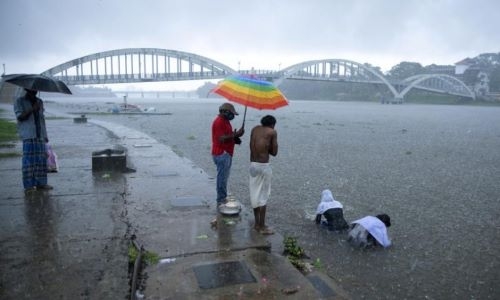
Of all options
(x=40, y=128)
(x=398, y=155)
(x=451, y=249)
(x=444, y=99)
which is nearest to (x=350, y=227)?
(x=451, y=249)

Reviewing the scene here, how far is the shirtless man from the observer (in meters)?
4.66

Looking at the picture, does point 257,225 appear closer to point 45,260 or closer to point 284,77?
point 45,260

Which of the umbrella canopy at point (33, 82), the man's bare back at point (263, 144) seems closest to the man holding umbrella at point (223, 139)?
the man's bare back at point (263, 144)

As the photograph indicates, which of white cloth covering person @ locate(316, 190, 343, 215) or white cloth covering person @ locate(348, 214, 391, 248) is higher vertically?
white cloth covering person @ locate(316, 190, 343, 215)

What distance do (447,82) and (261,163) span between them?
106700mm

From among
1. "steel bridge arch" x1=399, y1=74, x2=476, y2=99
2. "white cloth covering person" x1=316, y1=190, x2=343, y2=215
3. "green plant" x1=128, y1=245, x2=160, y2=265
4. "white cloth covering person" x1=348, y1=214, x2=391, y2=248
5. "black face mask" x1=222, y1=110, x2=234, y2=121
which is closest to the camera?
"green plant" x1=128, y1=245, x2=160, y2=265

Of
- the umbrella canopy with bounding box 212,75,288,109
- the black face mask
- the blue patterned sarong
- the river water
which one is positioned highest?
the umbrella canopy with bounding box 212,75,288,109

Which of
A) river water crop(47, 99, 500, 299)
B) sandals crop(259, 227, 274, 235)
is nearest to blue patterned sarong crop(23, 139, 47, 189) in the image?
river water crop(47, 99, 500, 299)

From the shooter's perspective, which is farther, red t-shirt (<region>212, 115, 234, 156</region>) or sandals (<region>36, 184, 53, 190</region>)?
sandals (<region>36, 184, 53, 190</region>)

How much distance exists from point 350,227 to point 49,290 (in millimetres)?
3639

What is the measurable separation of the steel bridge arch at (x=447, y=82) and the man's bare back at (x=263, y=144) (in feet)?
315

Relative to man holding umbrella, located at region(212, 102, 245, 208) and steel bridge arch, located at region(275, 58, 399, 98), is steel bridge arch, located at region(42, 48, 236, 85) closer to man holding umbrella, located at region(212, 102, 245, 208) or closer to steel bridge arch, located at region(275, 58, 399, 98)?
steel bridge arch, located at region(275, 58, 399, 98)

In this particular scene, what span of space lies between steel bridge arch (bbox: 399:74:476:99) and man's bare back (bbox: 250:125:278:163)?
96.1 m

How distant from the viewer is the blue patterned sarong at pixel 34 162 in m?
5.99
